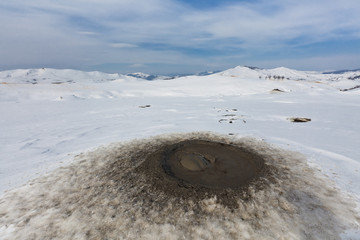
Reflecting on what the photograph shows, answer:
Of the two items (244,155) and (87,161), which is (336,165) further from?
(87,161)

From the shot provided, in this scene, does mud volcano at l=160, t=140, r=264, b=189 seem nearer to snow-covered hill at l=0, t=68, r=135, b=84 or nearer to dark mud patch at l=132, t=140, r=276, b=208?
dark mud patch at l=132, t=140, r=276, b=208

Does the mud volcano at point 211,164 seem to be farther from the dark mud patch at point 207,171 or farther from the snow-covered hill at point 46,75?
the snow-covered hill at point 46,75

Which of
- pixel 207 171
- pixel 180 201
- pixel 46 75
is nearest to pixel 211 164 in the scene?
pixel 207 171

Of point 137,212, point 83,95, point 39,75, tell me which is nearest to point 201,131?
point 137,212

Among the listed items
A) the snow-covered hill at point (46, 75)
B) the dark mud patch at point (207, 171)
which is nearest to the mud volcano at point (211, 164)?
the dark mud patch at point (207, 171)

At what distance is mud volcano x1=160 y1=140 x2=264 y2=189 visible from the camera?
18.0ft

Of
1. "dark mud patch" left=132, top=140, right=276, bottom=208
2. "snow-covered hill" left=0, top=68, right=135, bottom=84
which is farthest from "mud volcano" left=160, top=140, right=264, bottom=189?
"snow-covered hill" left=0, top=68, right=135, bottom=84

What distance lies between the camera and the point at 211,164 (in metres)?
6.44

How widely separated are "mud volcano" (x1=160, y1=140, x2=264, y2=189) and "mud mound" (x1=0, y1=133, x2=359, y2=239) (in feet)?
0.12

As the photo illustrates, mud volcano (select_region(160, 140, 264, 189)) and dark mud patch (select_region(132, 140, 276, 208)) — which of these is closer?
dark mud patch (select_region(132, 140, 276, 208))

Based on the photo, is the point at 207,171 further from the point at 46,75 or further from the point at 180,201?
the point at 46,75

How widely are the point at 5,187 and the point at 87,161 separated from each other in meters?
2.34

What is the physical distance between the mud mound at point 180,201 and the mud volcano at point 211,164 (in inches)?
1.4

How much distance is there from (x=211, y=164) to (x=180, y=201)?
2257 mm
